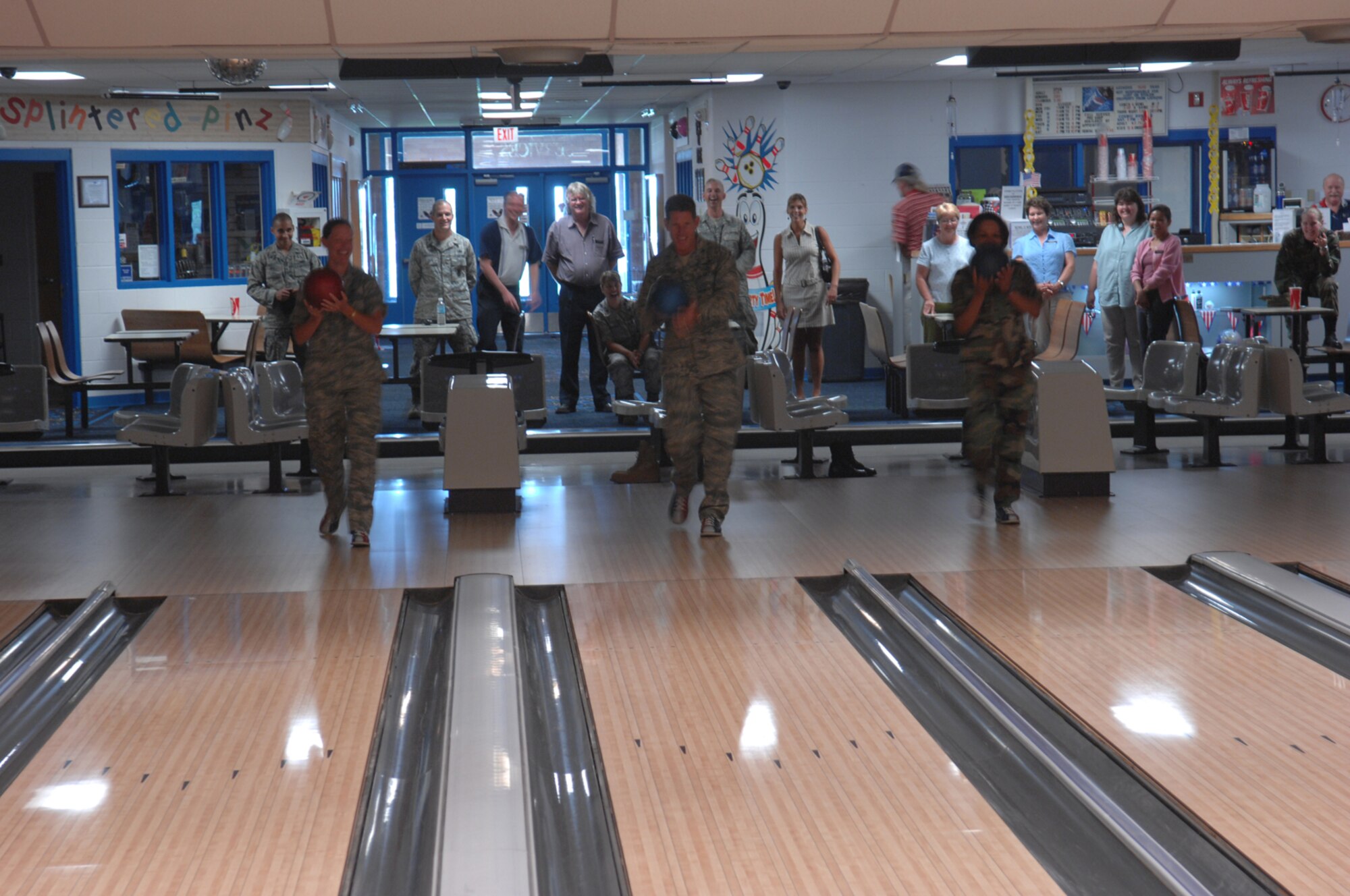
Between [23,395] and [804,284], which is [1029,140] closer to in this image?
[804,284]

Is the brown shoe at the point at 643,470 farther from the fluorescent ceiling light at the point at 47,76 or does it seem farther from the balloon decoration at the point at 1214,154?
the balloon decoration at the point at 1214,154

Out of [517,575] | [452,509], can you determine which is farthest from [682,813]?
[452,509]

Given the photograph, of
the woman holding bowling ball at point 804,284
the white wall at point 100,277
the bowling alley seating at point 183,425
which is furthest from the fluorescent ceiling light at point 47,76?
the woman holding bowling ball at point 804,284

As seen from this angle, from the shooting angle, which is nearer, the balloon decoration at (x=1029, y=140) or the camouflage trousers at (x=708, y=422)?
the camouflage trousers at (x=708, y=422)

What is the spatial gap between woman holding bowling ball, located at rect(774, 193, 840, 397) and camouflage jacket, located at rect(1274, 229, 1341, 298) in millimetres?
3420

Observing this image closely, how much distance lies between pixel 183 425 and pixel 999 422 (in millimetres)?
4357

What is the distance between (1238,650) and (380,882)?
280 centimetres

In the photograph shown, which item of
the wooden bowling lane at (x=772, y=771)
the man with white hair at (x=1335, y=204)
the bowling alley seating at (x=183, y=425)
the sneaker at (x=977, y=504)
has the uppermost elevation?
the man with white hair at (x=1335, y=204)

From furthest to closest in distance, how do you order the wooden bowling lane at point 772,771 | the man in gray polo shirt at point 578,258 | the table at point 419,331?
the man in gray polo shirt at point 578,258, the table at point 419,331, the wooden bowling lane at point 772,771

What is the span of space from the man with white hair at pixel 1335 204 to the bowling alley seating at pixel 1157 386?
152 inches

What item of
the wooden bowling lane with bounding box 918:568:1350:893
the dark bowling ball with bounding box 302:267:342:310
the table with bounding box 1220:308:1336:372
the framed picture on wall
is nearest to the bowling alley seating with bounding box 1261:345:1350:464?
the table with bounding box 1220:308:1336:372

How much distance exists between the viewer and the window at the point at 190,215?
39.2 feet

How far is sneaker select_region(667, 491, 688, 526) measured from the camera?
6.30 metres

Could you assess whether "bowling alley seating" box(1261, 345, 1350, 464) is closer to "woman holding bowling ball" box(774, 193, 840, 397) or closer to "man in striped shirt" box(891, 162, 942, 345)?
"woman holding bowling ball" box(774, 193, 840, 397)
